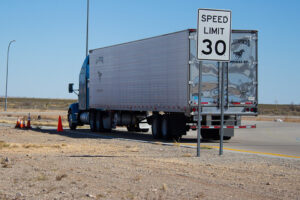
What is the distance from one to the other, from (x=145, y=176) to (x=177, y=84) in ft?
37.0

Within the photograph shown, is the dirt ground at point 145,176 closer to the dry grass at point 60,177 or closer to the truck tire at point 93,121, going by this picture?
the dry grass at point 60,177

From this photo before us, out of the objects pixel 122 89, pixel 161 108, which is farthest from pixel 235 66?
pixel 122 89

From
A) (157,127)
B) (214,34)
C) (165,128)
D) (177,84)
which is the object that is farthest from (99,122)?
(214,34)

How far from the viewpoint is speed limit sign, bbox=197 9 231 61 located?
15.3m

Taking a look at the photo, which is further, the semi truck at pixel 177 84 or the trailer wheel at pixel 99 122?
the trailer wheel at pixel 99 122

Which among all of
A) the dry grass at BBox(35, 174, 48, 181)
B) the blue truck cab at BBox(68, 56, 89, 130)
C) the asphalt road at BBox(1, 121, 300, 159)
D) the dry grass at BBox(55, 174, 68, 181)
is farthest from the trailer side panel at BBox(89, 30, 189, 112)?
the dry grass at BBox(35, 174, 48, 181)

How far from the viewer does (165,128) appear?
77.9 ft

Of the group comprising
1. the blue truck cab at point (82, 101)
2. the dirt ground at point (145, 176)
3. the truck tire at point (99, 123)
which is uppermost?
the blue truck cab at point (82, 101)

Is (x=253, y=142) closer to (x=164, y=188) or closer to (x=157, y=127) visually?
(x=157, y=127)

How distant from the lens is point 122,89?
89.8 feet

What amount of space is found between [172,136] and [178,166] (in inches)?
401

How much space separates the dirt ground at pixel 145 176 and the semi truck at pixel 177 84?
5167mm

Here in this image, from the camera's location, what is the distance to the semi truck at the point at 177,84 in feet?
71.5

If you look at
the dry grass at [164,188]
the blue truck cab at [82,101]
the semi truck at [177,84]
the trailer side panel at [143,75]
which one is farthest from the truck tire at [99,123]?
the dry grass at [164,188]
